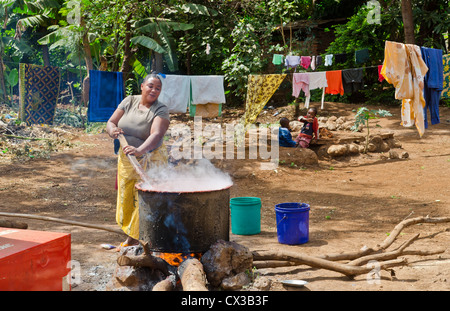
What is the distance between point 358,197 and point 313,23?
11463mm

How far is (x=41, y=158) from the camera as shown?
33.8 feet

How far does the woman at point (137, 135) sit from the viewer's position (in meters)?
4.14

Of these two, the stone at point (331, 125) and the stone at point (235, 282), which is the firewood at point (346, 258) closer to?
the stone at point (235, 282)

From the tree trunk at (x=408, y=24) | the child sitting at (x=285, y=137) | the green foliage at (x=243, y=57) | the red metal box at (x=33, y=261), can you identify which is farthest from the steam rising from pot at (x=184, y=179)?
the green foliage at (x=243, y=57)

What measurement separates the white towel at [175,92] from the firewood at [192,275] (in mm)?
6216

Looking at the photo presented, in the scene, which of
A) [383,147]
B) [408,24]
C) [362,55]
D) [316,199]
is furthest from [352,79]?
[316,199]

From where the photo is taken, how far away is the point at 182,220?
3580 mm

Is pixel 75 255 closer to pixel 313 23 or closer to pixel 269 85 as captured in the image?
pixel 269 85

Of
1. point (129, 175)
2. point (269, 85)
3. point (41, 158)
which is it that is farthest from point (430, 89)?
point (41, 158)

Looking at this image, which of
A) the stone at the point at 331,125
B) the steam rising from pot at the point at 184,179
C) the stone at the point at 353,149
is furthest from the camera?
the stone at the point at 331,125

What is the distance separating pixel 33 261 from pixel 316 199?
5636mm

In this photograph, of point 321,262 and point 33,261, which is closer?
point 33,261

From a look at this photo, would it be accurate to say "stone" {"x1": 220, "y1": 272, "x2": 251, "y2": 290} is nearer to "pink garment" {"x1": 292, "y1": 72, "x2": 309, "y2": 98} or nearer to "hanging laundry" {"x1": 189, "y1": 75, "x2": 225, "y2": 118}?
"hanging laundry" {"x1": 189, "y1": 75, "x2": 225, "y2": 118}

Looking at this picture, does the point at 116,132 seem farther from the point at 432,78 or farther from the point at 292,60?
the point at 292,60
